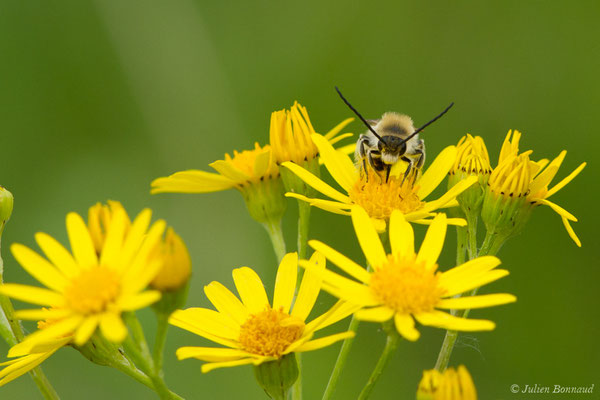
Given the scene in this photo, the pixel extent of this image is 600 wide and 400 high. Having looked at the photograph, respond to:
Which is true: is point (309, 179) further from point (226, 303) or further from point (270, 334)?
point (270, 334)

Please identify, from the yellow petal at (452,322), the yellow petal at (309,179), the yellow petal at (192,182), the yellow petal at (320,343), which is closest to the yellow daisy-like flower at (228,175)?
the yellow petal at (192,182)

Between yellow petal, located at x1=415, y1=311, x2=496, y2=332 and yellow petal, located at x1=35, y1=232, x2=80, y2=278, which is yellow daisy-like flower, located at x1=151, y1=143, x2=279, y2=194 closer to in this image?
yellow petal, located at x1=35, y1=232, x2=80, y2=278

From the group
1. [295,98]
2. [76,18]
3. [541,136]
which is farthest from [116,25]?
[541,136]

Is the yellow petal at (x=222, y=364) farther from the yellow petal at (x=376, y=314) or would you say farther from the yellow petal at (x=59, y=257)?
the yellow petal at (x=59, y=257)

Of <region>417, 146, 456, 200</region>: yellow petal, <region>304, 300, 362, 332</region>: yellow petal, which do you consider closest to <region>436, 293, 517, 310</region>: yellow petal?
<region>304, 300, 362, 332</region>: yellow petal

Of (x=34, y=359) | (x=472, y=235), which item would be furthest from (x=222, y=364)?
(x=472, y=235)

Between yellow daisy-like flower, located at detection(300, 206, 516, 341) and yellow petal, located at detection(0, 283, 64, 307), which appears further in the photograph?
yellow daisy-like flower, located at detection(300, 206, 516, 341)
